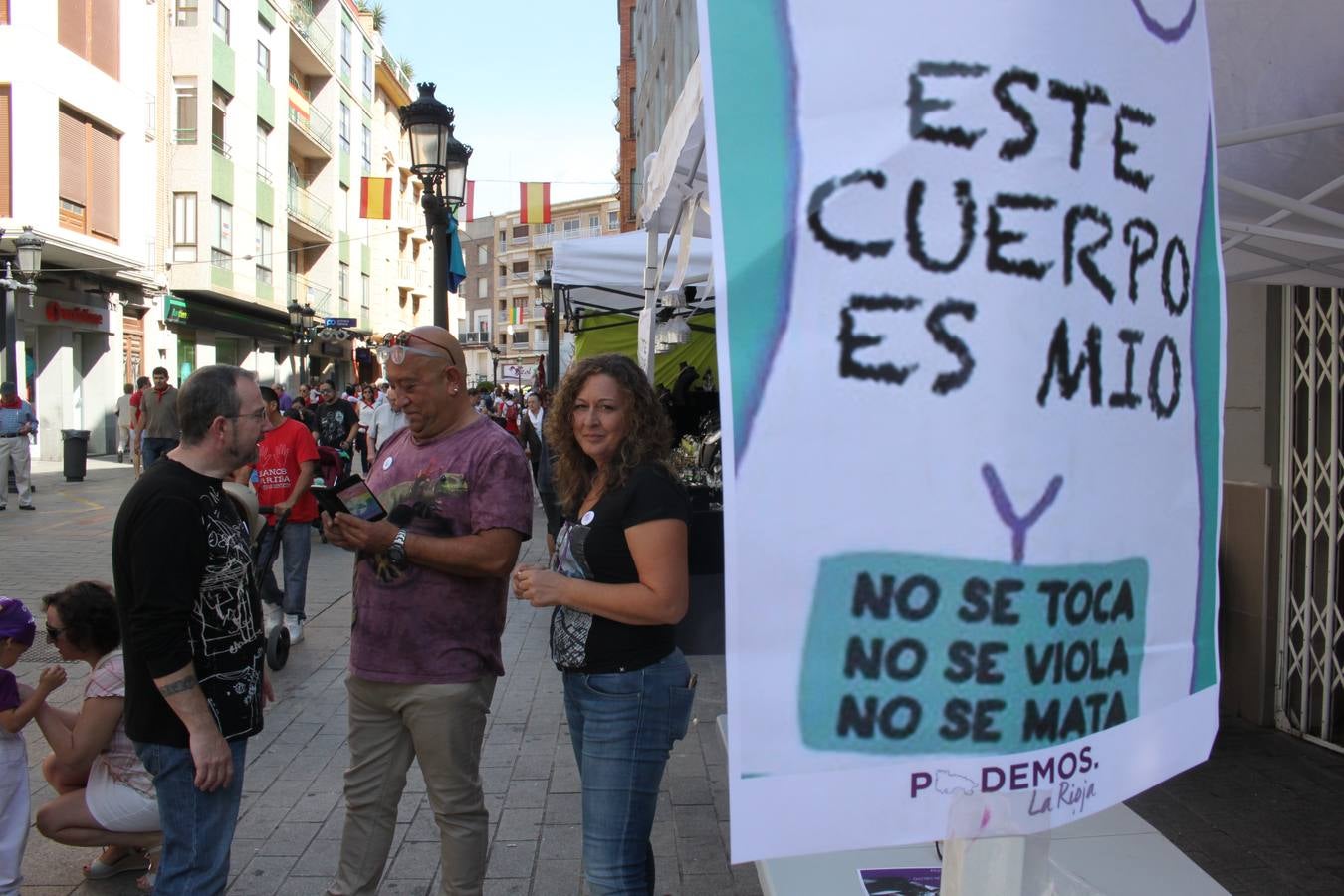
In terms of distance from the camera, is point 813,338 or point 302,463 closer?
point 813,338

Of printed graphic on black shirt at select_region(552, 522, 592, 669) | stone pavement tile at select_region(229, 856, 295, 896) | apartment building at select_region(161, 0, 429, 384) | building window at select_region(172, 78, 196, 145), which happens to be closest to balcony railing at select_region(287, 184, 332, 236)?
apartment building at select_region(161, 0, 429, 384)

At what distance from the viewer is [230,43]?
2816cm

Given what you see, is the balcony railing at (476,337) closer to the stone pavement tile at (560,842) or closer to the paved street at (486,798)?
the paved street at (486,798)

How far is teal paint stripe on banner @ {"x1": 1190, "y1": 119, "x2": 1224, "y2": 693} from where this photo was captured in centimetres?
175

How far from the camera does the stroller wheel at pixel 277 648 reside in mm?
6168

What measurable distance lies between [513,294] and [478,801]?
8542 centimetres

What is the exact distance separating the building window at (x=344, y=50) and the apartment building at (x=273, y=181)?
0.25 ft

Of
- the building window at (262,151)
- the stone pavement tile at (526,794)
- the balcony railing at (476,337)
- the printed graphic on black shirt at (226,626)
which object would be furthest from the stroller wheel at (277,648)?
the balcony railing at (476,337)

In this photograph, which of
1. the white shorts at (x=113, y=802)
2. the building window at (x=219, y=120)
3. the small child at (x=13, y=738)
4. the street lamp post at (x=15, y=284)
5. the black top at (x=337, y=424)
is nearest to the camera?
the small child at (x=13, y=738)

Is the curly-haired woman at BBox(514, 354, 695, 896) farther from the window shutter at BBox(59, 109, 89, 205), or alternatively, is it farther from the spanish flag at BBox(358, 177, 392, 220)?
the window shutter at BBox(59, 109, 89, 205)

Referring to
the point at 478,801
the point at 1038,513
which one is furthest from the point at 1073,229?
the point at 478,801

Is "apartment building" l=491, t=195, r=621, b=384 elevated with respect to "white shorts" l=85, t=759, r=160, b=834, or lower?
elevated

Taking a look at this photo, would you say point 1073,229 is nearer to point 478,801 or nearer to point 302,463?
point 478,801

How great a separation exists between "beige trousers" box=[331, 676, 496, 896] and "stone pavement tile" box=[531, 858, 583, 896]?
2.32ft
